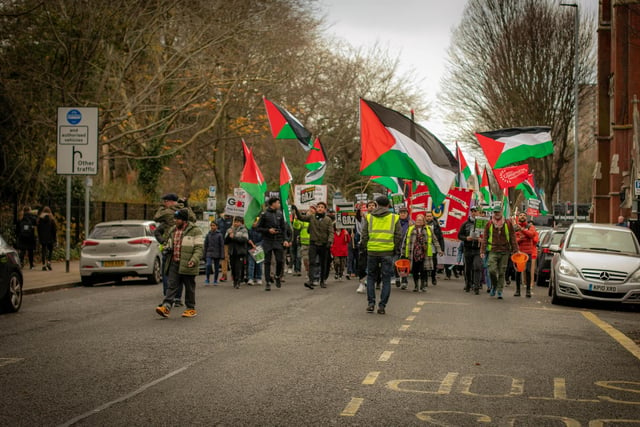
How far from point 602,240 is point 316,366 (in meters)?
10.4

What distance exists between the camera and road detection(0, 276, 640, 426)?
6664 mm

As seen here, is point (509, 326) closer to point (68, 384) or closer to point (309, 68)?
point (68, 384)

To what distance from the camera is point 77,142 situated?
23.2m

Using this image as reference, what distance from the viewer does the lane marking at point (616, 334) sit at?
10.5 meters

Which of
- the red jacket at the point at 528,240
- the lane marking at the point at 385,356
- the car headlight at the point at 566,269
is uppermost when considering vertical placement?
the red jacket at the point at 528,240

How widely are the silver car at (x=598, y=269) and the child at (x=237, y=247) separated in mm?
6671

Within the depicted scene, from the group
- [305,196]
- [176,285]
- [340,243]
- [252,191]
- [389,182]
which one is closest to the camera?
[176,285]

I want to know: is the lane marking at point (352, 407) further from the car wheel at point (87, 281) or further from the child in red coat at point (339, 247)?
the child in red coat at point (339, 247)

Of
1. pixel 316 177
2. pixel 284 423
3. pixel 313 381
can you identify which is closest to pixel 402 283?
pixel 316 177

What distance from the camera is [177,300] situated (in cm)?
1477

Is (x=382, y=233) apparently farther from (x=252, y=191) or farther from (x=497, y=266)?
(x=252, y=191)

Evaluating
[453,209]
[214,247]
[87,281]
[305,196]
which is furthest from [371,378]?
[305,196]

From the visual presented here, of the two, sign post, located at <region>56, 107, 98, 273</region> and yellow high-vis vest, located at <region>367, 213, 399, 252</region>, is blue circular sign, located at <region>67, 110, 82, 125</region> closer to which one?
sign post, located at <region>56, 107, 98, 273</region>

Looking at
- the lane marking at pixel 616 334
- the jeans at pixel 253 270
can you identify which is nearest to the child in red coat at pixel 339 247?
the jeans at pixel 253 270
